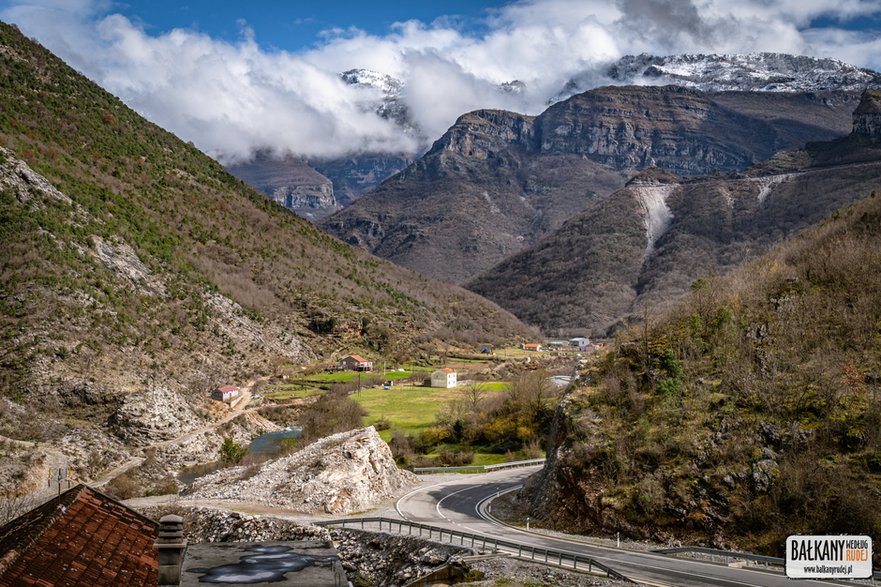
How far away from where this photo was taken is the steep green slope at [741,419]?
2478 cm

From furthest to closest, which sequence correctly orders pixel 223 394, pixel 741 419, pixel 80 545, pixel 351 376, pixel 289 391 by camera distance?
pixel 351 376
pixel 289 391
pixel 223 394
pixel 741 419
pixel 80 545

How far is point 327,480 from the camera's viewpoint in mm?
37938

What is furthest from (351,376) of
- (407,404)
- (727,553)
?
(727,553)

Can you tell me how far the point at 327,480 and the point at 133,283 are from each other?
4609 centimetres

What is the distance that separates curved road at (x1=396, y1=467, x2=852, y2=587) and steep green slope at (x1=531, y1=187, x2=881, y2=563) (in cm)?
231

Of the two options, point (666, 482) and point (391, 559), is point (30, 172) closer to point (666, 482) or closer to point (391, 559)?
point (391, 559)

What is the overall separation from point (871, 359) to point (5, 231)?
2711 inches

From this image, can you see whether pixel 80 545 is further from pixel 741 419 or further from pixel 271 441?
pixel 271 441

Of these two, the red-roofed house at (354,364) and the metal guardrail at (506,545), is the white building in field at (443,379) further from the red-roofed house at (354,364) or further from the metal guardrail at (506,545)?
the metal guardrail at (506,545)

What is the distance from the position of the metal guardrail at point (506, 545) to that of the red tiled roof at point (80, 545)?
39.5 feet

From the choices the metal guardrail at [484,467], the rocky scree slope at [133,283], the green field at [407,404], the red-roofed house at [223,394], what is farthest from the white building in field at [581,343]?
the metal guardrail at [484,467]

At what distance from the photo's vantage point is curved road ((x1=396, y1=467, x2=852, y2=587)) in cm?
2065

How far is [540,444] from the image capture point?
2261 inches

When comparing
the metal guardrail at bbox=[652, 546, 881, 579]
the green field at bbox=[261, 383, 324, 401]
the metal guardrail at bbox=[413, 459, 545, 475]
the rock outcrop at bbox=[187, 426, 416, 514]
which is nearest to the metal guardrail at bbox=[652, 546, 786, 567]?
the metal guardrail at bbox=[652, 546, 881, 579]
